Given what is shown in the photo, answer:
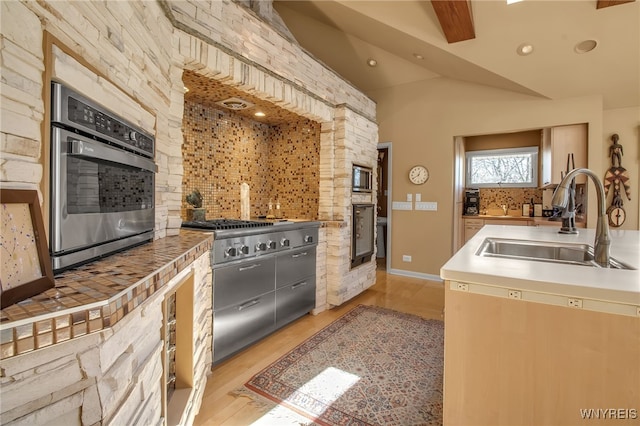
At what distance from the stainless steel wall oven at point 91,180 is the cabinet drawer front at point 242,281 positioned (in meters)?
0.83

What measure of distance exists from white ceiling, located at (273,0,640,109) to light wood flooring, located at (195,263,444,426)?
117 inches

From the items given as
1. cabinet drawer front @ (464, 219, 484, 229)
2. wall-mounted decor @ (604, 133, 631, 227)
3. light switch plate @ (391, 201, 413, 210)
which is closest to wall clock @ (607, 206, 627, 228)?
wall-mounted decor @ (604, 133, 631, 227)

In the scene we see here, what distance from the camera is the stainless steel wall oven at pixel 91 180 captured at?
79cm

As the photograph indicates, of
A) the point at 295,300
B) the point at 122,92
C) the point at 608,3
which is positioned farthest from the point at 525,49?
the point at 122,92

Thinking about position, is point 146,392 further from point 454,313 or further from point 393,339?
point 393,339

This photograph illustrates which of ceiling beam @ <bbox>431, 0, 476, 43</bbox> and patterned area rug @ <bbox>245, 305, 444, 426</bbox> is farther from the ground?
ceiling beam @ <bbox>431, 0, 476, 43</bbox>

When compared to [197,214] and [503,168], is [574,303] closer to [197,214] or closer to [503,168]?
[197,214]

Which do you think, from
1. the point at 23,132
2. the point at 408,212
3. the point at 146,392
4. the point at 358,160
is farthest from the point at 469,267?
the point at 408,212

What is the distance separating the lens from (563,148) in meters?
3.92

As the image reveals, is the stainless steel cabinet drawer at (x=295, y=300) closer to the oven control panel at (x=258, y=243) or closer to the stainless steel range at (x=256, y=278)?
the stainless steel range at (x=256, y=278)

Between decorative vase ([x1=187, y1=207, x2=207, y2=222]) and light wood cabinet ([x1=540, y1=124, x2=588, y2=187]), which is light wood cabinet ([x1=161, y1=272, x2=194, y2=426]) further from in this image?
light wood cabinet ([x1=540, y1=124, x2=588, y2=187])

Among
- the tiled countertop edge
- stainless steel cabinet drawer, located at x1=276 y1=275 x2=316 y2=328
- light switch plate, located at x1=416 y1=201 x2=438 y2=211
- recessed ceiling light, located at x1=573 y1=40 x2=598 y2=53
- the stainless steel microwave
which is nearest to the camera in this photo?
the tiled countertop edge

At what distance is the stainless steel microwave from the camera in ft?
11.6

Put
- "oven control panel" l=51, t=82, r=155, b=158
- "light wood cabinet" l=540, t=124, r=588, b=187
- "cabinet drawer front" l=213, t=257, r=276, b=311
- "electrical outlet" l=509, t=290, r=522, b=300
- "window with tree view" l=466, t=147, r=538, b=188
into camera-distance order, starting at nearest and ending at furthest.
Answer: "oven control panel" l=51, t=82, r=155, b=158
"electrical outlet" l=509, t=290, r=522, b=300
"cabinet drawer front" l=213, t=257, r=276, b=311
"light wood cabinet" l=540, t=124, r=588, b=187
"window with tree view" l=466, t=147, r=538, b=188
